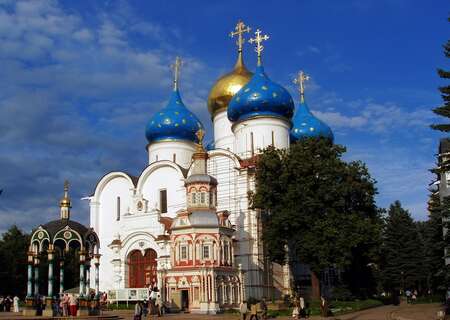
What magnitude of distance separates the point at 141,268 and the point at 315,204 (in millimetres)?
13194

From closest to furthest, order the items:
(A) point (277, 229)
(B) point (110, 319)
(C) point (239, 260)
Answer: (B) point (110, 319) → (A) point (277, 229) → (C) point (239, 260)

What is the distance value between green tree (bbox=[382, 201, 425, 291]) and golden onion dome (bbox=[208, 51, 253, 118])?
15.2 meters

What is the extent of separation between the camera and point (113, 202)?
4141 cm

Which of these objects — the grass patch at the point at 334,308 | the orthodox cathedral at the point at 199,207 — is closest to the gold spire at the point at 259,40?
the orthodox cathedral at the point at 199,207

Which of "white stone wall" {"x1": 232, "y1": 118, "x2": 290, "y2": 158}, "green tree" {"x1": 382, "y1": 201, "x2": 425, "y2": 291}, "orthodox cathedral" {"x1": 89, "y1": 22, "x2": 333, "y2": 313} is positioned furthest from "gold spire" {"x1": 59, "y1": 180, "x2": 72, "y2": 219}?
"green tree" {"x1": 382, "y1": 201, "x2": 425, "y2": 291}

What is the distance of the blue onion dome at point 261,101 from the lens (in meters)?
38.3

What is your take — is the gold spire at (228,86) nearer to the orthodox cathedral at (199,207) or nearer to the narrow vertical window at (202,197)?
the orthodox cathedral at (199,207)

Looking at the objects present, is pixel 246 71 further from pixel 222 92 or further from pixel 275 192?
pixel 275 192

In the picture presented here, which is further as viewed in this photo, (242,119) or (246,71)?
(246,71)

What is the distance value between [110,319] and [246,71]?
25.4 metres

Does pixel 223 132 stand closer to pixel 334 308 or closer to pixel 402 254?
pixel 402 254

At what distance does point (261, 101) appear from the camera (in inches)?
1506

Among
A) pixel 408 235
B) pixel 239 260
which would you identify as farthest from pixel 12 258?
pixel 408 235

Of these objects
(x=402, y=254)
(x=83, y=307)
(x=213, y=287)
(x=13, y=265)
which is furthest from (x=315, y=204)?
(x=13, y=265)
